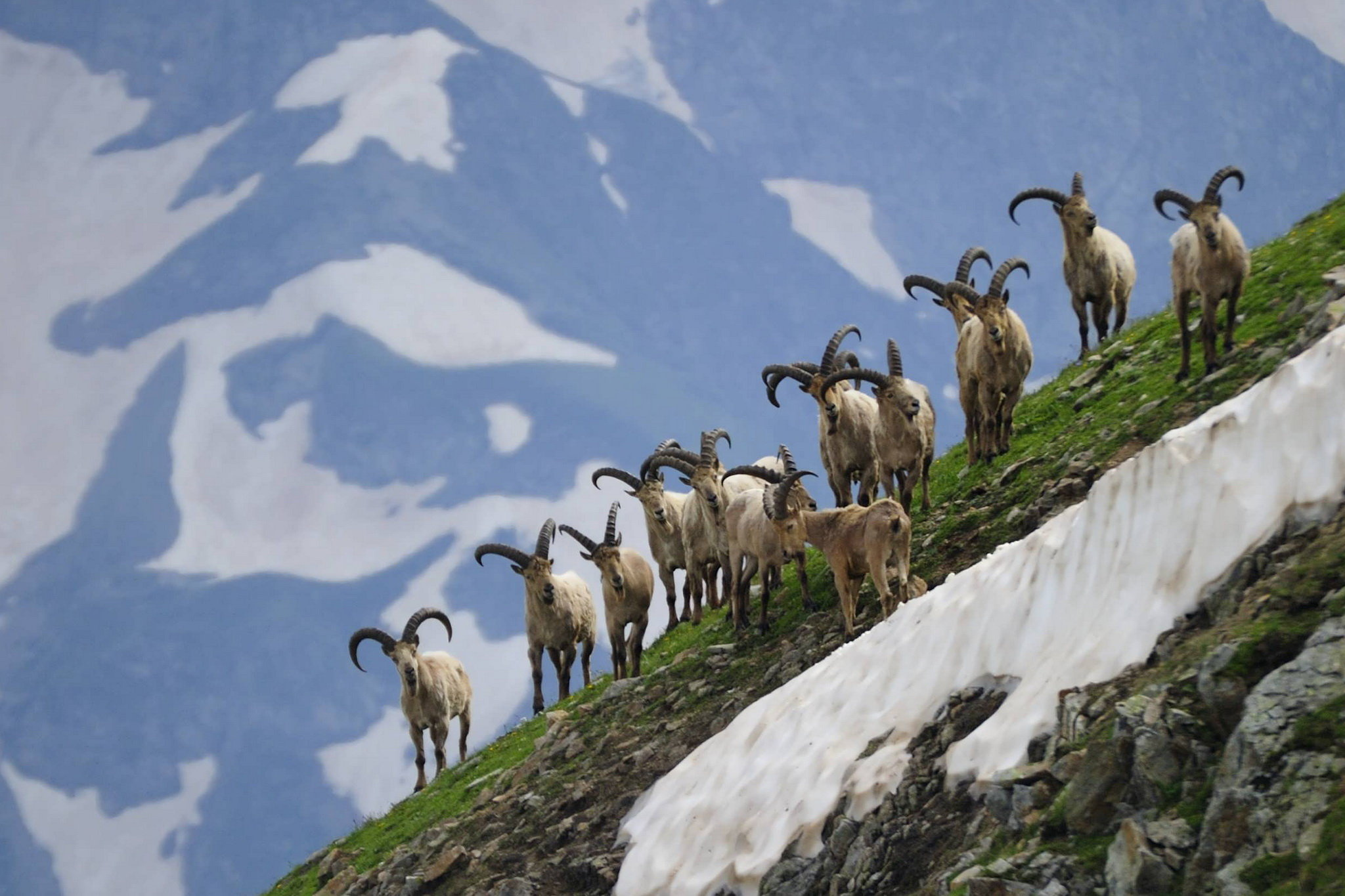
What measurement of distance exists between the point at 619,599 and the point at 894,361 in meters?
5.62

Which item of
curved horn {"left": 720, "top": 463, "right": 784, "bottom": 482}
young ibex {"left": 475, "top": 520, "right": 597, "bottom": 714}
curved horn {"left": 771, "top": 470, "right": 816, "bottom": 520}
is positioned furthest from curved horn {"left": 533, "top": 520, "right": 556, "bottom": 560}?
curved horn {"left": 771, "top": 470, "right": 816, "bottom": 520}

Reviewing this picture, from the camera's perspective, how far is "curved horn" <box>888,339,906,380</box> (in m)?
20.1

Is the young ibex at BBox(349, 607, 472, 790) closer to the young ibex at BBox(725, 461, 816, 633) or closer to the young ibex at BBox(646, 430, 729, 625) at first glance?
the young ibex at BBox(646, 430, 729, 625)

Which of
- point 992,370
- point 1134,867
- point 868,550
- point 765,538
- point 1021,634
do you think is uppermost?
point 992,370

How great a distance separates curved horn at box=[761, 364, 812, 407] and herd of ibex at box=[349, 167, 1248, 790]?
0.11ft

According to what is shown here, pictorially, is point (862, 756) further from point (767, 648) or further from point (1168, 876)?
point (767, 648)

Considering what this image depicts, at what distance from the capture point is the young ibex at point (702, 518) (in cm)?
2209

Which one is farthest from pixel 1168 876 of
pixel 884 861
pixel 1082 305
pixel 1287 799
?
pixel 1082 305

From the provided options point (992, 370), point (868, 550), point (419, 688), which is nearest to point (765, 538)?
point (868, 550)

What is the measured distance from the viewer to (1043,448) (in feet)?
61.0

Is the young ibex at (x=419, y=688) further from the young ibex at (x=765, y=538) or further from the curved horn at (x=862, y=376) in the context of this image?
the curved horn at (x=862, y=376)

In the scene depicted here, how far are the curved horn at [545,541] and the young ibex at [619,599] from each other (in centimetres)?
117

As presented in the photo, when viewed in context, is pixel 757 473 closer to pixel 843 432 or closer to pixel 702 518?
pixel 843 432

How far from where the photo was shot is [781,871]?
34.0 ft
